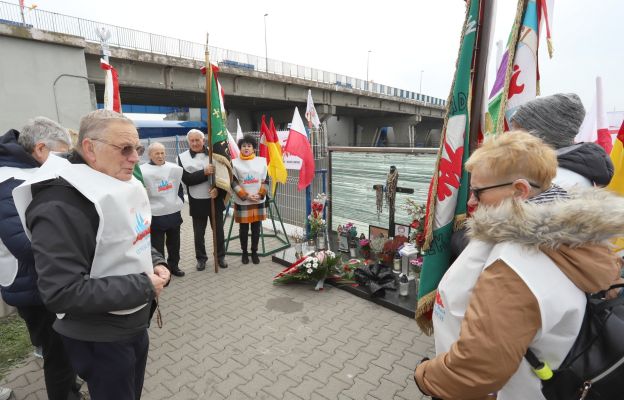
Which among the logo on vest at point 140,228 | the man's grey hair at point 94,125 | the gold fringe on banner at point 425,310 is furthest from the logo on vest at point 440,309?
the man's grey hair at point 94,125

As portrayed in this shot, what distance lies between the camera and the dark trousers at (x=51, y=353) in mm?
2170

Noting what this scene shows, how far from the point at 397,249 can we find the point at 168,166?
3.45 meters

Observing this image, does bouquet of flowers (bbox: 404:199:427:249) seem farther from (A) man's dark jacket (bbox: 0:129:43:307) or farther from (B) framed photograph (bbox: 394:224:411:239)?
(A) man's dark jacket (bbox: 0:129:43:307)

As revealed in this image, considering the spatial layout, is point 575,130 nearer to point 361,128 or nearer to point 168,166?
point 168,166

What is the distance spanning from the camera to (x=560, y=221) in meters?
0.98

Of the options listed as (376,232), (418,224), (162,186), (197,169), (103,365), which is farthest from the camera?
(376,232)

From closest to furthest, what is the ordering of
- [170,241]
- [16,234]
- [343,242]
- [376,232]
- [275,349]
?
[16,234], [275,349], [170,241], [376,232], [343,242]

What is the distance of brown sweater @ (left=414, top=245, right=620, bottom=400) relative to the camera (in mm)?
982

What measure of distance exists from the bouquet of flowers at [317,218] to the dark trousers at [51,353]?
3810 mm

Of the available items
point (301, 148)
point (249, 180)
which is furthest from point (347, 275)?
point (301, 148)

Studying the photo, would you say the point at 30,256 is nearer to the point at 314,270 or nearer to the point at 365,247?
the point at 314,270

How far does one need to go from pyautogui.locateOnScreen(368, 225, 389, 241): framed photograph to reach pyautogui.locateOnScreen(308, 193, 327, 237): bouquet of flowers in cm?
80

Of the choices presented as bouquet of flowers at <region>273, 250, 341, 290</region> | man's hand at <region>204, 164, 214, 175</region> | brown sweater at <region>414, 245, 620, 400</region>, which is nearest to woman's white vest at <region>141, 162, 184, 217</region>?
man's hand at <region>204, 164, 214, 175</region>

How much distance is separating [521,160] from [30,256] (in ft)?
8.61
